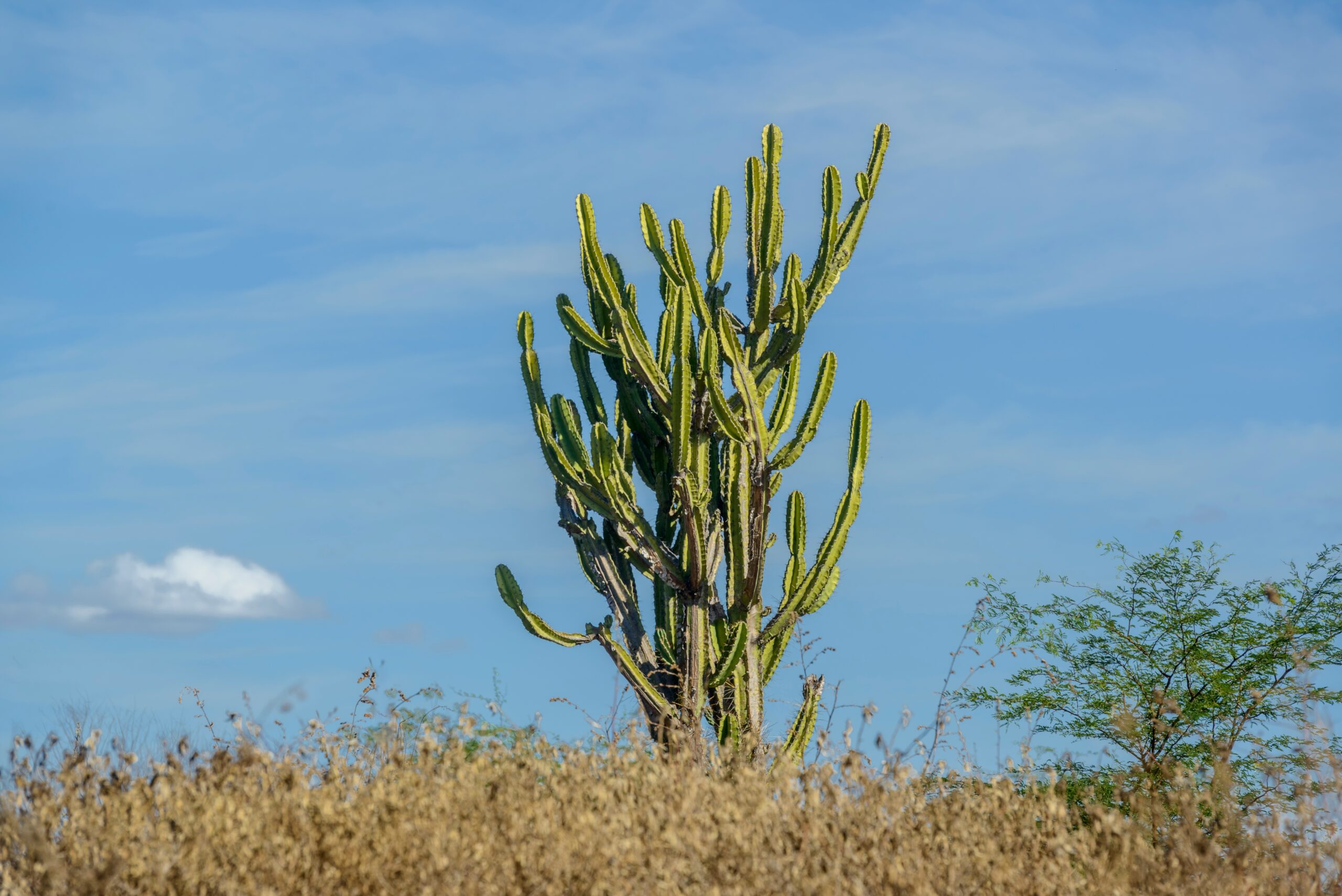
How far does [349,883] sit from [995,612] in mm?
9550

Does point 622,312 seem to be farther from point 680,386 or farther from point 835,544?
point 835,544

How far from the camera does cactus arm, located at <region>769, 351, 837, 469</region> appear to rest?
30.0 feet

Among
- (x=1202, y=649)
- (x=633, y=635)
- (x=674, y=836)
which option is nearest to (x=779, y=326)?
(x=633, y=635)

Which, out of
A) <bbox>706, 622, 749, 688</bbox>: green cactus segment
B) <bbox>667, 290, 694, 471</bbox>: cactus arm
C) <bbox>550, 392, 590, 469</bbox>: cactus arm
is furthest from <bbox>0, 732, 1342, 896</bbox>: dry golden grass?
<bbox>550, 392, 590, 469</bbox>: cactus arm

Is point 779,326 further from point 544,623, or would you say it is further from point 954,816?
point 954,816

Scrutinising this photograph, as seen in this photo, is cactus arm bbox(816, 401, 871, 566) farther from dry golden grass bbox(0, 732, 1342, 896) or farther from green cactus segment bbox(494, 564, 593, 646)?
dry golden grass bbox(0, 732, 1342, 896)

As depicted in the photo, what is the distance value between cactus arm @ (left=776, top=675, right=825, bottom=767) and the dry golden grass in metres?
3.84

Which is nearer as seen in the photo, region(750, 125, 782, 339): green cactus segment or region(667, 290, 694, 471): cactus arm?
region(667, 290, 694, 471): cactus arm

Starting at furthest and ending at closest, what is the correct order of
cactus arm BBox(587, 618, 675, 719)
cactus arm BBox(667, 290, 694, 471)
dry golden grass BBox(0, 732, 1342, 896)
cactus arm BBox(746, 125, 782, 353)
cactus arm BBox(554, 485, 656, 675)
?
cactus arm BBox(746, 125, 782, 353) → cactus arm BBox(554, 485, 656, 675) → cactus arm BBox(587, 618, 675, 719) → cactus arm BBox(667, 290, 694, 471) → dry golden grass BBox(0, 732, 1342, 896)

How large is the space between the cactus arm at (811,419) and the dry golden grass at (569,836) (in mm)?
4379

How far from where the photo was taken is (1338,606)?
466 inches

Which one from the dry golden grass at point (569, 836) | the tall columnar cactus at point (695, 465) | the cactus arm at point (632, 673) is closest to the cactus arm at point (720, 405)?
the tall columnar cactus at point (695, 465)

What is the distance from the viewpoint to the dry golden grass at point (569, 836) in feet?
12.0

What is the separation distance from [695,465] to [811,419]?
3.51 feet
